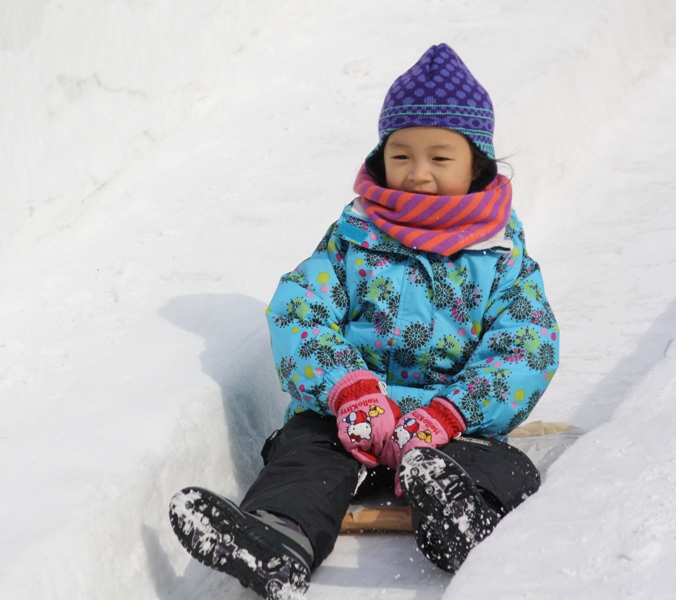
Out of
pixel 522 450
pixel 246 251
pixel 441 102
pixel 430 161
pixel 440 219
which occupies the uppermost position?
pixel 441 102

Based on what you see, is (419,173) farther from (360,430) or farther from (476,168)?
(360,430)

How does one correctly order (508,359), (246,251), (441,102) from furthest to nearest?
(246,251)
(441,102)
(508,359)

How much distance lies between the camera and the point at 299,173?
366 cm

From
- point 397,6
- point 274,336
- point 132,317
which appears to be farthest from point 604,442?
point 397,6

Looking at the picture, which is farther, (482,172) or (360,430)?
(482,172)

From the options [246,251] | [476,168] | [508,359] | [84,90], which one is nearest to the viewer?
[508,359]

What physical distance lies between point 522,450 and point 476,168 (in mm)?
695

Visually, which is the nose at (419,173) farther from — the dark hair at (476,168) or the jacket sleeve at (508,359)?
the jacket sleeve at (508,359)

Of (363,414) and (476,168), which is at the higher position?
(476,168)

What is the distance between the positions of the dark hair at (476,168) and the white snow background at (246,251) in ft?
1.91

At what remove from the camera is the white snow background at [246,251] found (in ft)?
5.77

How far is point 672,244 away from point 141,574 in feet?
8.13

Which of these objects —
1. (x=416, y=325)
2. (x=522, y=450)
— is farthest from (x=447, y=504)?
(x=522, y=450)

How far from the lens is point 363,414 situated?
1959mm
